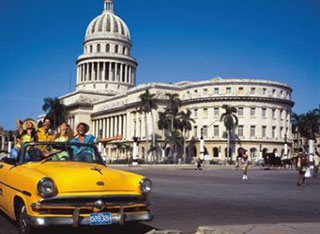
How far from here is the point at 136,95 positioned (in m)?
90.4

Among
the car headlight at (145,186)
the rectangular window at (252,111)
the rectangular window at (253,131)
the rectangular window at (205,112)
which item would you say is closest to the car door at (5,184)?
the car headlight at (145,186)

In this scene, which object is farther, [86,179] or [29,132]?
[29,132]

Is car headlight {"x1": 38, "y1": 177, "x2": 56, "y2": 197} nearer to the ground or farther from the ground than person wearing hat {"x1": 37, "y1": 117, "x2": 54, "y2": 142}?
nearer to the ground

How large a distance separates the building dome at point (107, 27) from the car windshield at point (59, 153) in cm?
10527

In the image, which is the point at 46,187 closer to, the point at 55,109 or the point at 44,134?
the point at 44,134

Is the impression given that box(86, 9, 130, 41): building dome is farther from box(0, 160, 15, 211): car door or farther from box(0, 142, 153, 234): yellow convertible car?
box(0, 142, 153, 234): yellow convertible car

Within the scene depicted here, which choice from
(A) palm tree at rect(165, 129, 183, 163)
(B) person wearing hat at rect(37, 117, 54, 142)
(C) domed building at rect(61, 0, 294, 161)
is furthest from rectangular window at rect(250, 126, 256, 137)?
(B) person wearing hat at rect(37, 117, 54, 142)

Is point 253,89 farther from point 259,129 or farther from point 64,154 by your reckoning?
point 64,154

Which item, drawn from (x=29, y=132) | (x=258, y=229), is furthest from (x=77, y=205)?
(x=29, y=132)

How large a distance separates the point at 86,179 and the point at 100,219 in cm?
58

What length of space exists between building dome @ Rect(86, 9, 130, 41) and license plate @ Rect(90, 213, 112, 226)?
107m

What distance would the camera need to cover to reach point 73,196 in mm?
5988

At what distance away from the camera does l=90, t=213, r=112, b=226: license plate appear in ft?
19.7

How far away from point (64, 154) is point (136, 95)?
83.0 meters
